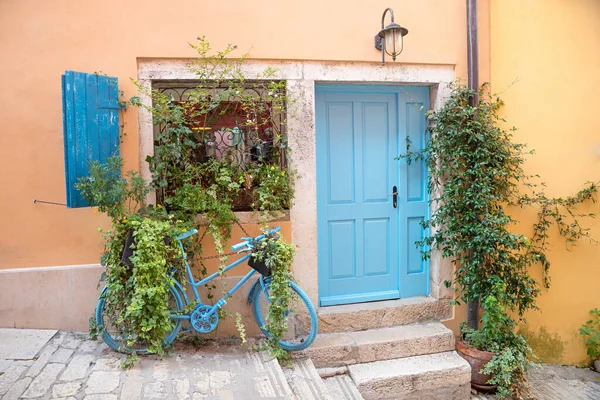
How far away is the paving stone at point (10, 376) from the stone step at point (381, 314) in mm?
2455

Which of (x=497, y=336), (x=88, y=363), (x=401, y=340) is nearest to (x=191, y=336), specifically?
(x=88, y=363)

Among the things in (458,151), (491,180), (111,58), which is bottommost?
(491,180)

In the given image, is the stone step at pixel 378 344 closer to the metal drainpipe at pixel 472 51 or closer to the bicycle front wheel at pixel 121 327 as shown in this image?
the metal drainpipe at pixel 472 51

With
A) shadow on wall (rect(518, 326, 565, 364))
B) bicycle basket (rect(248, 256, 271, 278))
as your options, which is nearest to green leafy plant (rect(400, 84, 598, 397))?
shadow on wall (rect(518, 326, 565, 364))

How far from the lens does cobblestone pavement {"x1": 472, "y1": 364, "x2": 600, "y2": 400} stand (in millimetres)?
4377

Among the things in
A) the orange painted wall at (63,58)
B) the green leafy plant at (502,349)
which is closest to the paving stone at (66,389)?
the orange painted wall at (63,58)

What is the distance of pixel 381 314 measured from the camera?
4.52 metres

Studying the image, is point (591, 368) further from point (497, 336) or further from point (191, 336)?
point (191, 336)

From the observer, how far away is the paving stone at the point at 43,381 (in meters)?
2.99

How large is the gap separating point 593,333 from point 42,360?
534 cm

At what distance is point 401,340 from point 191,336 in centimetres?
193

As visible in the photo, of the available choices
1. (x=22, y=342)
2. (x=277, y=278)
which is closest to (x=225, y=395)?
(x=277, y=278)

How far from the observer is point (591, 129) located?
4883 mm

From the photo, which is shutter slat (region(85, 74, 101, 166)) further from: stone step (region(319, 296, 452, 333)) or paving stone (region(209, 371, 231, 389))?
stone step (region(319, 296, 452, 333))
